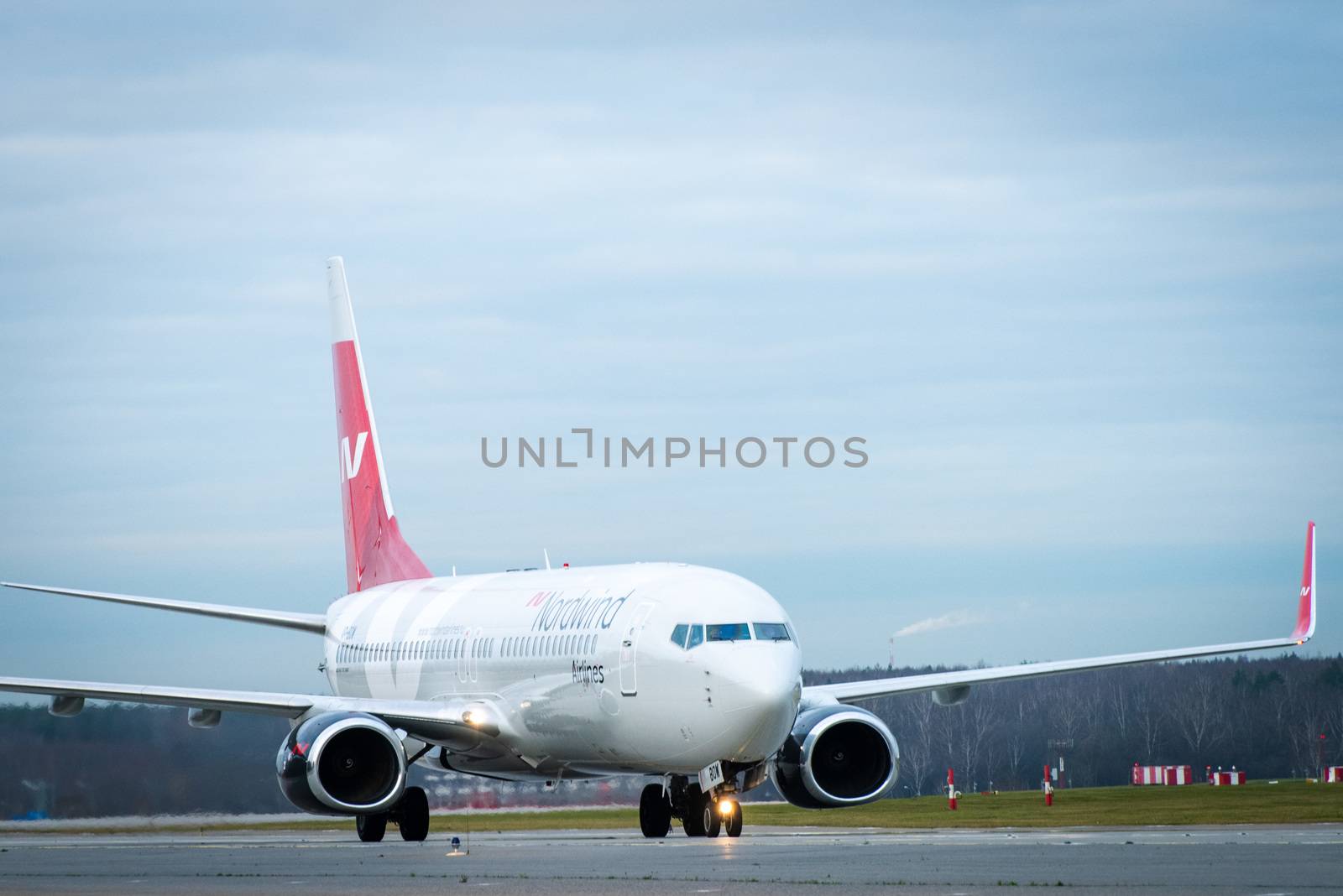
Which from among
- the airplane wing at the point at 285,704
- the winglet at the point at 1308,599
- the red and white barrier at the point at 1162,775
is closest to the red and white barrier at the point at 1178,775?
the red and white barrier at the point at 1162,775

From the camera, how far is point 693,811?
87.9ft

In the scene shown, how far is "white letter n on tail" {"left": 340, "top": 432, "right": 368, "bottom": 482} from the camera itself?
4031 cm

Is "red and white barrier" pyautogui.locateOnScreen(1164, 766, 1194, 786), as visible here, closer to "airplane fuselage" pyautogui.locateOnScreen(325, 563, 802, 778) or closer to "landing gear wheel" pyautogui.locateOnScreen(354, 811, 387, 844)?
"airplane fuselage" pyautogui.locateOnScreen(325, 563, 802, 778)

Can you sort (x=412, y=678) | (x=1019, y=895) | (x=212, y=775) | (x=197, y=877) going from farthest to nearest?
(x=212, y=775) < (x=412, y=678) < (x=197, y=877) < (x=1019, y=895)

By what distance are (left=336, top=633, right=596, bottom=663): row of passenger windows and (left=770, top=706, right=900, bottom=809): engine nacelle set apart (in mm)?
3075

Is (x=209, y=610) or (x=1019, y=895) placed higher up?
(x=209, y=610)

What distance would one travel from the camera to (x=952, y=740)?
50.6 meters

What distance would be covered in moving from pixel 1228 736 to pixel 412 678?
88.5 ft

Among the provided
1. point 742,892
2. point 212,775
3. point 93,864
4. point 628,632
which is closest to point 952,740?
point 212,775

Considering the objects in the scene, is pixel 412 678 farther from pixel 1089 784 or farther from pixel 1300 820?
pixel 1089 784

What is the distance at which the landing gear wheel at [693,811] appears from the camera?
26688mm

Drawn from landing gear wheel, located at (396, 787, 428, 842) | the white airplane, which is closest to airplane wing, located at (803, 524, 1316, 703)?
the white airplane

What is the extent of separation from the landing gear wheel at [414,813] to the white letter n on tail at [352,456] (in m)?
12.4

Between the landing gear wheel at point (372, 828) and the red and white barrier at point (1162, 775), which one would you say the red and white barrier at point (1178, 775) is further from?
the landing gear wheel at point (372, 828)
